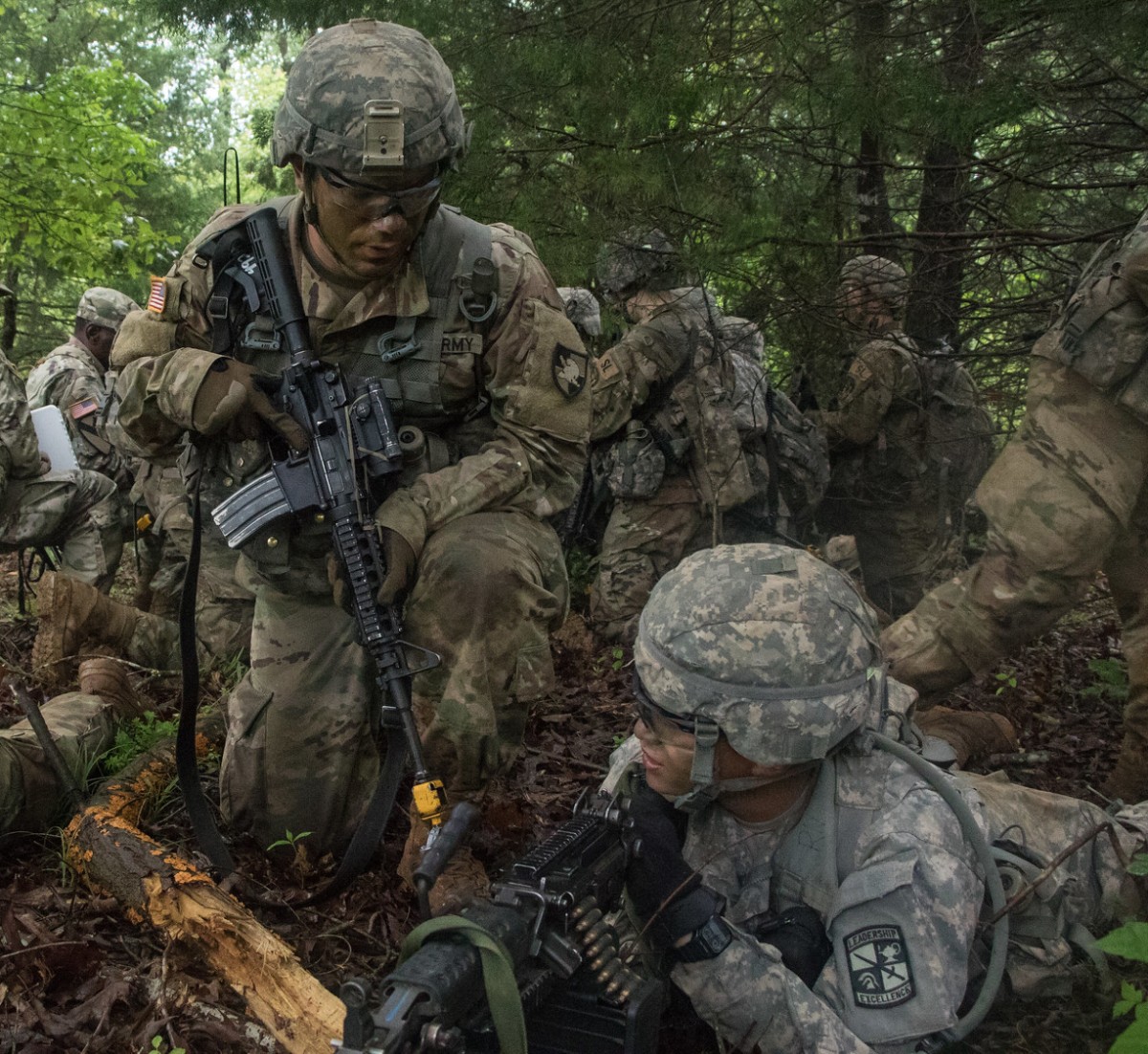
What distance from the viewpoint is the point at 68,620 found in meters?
5.39

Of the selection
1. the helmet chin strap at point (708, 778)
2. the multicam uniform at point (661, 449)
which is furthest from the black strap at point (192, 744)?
the multicam uniform at point (661, 449)

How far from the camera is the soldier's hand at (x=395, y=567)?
325 centimetres

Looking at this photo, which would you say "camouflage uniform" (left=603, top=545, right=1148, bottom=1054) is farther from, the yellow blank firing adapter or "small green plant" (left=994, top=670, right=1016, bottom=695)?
"small green plant" (left=994, top=670, right=1016, bottom=695)

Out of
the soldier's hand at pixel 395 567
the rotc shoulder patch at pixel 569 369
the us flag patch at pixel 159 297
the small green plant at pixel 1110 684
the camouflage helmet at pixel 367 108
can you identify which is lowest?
the small green plant at pixel 1110 684

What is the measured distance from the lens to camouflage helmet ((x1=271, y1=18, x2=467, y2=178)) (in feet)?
10.6

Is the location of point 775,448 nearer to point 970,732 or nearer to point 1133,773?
point 970,732

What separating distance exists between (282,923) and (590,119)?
137 inches

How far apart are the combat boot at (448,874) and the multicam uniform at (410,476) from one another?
21 cm

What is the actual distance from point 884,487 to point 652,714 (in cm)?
505

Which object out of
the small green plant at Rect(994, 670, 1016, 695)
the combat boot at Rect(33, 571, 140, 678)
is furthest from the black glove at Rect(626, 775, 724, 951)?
the combat boot at Rect(33, 571, 140, 678)

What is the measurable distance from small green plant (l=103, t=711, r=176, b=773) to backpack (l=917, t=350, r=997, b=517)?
4.38 meters

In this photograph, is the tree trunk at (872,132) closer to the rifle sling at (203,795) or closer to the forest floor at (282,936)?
the forest floor at (282,936)

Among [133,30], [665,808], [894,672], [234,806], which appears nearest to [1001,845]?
[665,808]

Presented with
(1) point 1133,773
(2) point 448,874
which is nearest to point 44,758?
(2) point 448,874
